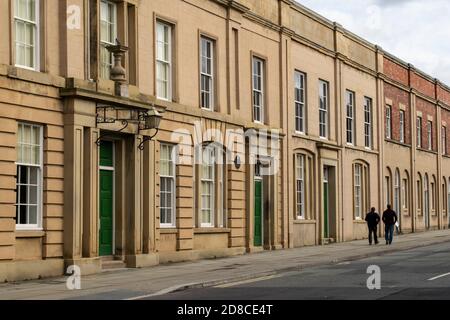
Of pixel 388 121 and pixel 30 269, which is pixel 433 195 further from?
pixel 30 269

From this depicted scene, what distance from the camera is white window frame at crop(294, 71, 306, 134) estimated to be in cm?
3369

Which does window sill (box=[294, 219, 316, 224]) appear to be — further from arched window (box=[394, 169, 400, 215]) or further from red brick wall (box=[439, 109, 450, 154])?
red brick wall (box=[439, 109, 450, 154])

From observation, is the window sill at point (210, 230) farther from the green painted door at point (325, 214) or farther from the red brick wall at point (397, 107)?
the red brick wall at point (397, 107)

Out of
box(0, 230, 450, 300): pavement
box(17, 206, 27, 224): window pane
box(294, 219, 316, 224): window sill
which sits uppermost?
box(17, 206, 27, 224): window pane

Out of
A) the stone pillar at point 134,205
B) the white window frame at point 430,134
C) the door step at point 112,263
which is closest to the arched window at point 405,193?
the white window frame at point 430,134

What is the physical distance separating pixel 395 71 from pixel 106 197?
88.6 feet

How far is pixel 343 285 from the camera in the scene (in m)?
18.0

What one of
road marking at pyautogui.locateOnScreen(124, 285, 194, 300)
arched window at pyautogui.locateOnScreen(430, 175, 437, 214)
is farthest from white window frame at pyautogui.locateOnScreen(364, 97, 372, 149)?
road marking at pyautogui.locateOnScreen(124, 285, 194, 300)

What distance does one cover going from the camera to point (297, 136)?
3306 centimetres

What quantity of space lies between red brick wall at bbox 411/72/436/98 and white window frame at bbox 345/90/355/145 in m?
10.4
